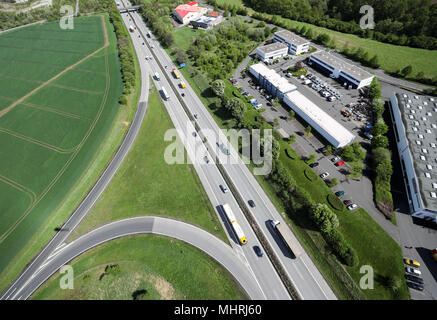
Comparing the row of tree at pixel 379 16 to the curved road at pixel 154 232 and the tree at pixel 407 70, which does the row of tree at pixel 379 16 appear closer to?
the tree at pixel 407 70

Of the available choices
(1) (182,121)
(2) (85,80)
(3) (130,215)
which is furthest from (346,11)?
(3) (130,215)

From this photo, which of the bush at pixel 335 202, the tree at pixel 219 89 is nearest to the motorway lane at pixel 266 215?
the tree at pixel 219 89

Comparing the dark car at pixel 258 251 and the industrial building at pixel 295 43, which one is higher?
the industrial building at pixel 295 43

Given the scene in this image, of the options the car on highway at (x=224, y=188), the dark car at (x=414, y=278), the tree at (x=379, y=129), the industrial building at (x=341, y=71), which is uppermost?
the industrial building at (x=341, y=71)

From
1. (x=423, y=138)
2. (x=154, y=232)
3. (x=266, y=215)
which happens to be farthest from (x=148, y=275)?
(x=423, y=138)

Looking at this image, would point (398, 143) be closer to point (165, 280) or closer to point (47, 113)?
point (165, 280)

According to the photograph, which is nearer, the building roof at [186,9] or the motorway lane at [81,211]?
the motorway lane at [81,211]
